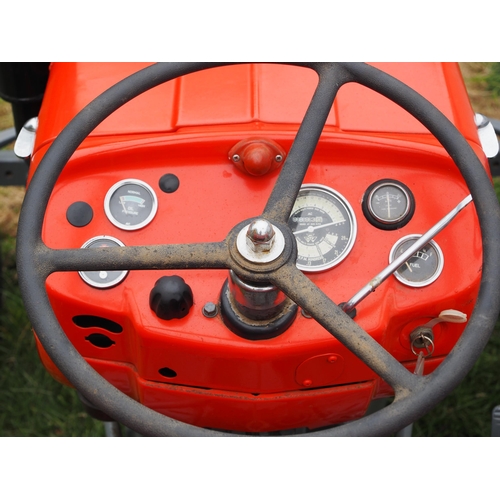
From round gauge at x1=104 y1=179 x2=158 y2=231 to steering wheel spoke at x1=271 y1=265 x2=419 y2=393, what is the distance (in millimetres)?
450

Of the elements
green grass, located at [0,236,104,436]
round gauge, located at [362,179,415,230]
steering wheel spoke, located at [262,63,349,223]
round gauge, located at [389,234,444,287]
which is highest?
steering wheel spoke, located at [262,63,349,223]

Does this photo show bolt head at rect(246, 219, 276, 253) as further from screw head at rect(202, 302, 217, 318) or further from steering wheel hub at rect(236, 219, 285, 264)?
screw head at rect(202, 302, 217, 318)

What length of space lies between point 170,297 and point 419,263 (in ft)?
1.69

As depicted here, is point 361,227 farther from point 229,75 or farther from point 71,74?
point 71,74

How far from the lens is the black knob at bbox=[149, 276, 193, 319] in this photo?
4.36 ft

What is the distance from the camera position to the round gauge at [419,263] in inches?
55.8

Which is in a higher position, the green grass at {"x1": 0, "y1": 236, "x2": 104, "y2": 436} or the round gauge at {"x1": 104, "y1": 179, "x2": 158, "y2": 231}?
the round gauge at {"x1": 104, "y1": 179, "x2": 158, "y2": 231}

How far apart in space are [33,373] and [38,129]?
1093mm

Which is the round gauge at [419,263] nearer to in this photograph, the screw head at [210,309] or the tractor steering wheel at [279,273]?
the tractor steering wheel at [279,273]

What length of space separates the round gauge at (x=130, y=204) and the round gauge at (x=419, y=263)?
20.4 inches

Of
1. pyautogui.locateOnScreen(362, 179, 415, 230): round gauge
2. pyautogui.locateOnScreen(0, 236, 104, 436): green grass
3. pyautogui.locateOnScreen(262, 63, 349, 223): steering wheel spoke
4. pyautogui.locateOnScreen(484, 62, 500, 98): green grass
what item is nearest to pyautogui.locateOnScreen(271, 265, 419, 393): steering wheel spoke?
pyautogui.locateOnScreen(262, 63, 349, 223): steering wheel spoke

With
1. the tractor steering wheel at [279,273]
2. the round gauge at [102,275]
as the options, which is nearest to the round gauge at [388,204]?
the tractor steering wheel at [279,273]

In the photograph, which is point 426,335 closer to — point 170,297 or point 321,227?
point 321,227

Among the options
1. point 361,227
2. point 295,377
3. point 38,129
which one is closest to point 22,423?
point 38,129
